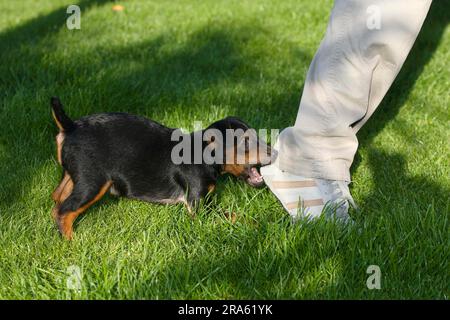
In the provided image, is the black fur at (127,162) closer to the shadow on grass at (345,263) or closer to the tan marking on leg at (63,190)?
the tan marking on leg at (63,190)

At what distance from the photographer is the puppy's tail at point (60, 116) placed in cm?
332

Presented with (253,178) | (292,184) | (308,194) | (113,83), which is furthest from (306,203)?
(113,83)

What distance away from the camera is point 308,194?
357 centimetres

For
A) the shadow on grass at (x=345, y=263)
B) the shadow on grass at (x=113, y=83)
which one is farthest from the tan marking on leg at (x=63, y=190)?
the shadow on grass at (x=345, y=263)

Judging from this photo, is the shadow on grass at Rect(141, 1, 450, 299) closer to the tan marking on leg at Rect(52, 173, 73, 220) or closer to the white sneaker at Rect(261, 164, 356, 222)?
the white sneaker at Rect(261, 164, 356, 222)

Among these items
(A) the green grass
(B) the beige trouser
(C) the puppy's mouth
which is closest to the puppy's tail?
(A) the green grass

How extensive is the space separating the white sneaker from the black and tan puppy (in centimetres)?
13

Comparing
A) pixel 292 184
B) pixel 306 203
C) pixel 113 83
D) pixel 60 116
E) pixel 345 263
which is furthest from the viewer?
pixel 113 83

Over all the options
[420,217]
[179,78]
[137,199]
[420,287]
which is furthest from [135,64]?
[420,287]

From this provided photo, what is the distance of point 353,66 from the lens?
134 inches

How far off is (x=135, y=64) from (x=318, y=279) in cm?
372

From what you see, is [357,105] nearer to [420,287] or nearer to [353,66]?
[353,66]

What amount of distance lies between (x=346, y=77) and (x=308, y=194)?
0.78 metres

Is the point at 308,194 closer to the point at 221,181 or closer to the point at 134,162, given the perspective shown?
the point at 221,181
